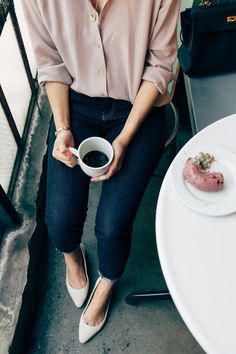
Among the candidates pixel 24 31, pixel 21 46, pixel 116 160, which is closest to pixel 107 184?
pixel 116 160

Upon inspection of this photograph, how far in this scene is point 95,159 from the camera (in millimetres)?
1070

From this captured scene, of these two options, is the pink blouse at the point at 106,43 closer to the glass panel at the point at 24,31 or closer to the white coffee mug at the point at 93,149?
the white coffee mug at the point at 93,149

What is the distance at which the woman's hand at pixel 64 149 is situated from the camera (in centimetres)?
110

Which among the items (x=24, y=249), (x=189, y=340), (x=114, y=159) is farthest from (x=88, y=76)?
(x=189, y=340)

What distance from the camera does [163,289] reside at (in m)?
1.52

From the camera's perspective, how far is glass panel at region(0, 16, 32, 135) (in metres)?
1.43

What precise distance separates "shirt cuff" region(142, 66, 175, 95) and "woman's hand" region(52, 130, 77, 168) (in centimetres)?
33

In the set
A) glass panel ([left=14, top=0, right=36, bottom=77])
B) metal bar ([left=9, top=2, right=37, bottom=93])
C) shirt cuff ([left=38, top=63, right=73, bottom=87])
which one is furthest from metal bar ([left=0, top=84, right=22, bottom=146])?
glass panel ([left=14, top=0, right=36, bottom=77])

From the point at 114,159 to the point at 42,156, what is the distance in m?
0.71

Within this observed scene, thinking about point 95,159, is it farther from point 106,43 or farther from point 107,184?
point 106,43

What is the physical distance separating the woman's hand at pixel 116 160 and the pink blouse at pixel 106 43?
0.68 ft

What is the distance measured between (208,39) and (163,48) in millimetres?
282

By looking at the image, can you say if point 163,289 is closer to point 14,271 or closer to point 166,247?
point 14,271

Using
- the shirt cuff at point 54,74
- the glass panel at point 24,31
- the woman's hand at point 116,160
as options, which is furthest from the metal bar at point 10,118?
the woman's hand at point 116,160
